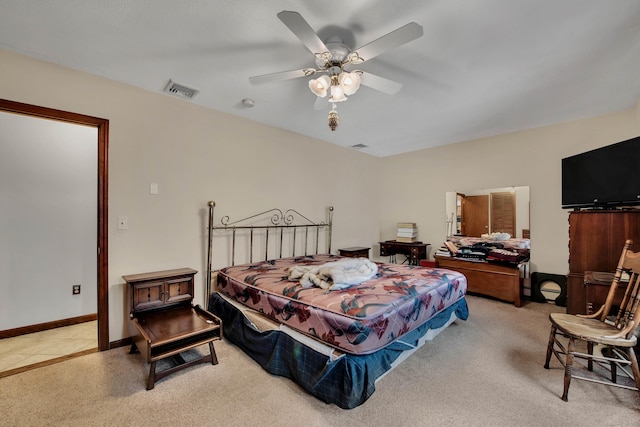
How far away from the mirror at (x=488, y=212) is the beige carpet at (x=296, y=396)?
86.6 inches

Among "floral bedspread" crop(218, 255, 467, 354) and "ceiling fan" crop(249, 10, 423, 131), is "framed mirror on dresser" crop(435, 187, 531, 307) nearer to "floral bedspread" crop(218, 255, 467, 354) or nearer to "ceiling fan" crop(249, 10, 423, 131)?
"floral bedspread" crop(218, 255, 467, 354)

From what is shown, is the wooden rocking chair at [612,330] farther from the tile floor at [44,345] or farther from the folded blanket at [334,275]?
the tile floor at [44,345]

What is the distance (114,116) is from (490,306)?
15.8 feet

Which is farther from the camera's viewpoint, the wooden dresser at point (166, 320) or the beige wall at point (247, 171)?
the beige wall at point (247, 171)

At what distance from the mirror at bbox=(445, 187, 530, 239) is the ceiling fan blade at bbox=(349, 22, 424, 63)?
347 centimetres

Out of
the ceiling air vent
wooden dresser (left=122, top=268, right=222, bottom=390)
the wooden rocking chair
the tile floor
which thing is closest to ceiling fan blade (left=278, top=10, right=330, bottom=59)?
the ceiling air vent

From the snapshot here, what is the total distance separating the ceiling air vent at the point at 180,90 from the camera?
2621 mm

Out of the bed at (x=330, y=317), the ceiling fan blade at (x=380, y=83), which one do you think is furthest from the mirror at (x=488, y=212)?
the ceiling fan blade at (x=380, y=83)

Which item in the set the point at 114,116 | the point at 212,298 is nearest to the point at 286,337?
the point at 212,298

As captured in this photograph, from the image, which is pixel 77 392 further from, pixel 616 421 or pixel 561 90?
pixel 561 90

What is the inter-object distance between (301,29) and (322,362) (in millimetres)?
2036

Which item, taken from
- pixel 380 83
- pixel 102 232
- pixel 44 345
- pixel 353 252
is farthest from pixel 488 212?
pixel 44 345

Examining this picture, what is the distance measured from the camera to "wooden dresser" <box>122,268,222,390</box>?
2.02 metres

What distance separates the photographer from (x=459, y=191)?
180 inches
